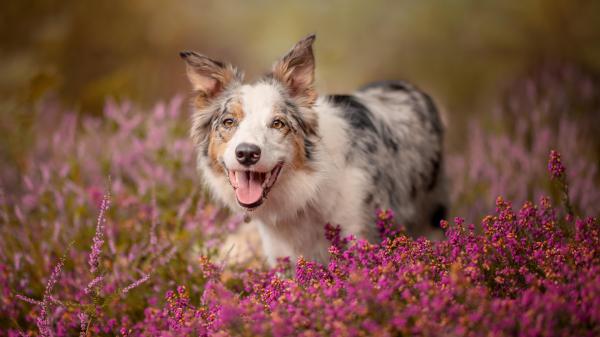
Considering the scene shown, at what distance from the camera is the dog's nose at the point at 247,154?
2635mm

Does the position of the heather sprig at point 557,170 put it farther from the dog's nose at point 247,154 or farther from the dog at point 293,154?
the dog's nose at point 247,154

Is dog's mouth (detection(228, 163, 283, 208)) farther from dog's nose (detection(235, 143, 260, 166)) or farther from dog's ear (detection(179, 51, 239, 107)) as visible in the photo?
dog's ear (detection(179, 51, 239, 107))

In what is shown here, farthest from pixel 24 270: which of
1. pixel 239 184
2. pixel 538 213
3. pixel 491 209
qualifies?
pixel 491 209

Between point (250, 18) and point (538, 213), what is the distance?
6225 millimetres

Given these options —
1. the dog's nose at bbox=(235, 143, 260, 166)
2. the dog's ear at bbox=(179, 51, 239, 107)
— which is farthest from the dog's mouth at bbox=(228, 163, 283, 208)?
the dog's ear at bbox=(179, 51, 239, 107)

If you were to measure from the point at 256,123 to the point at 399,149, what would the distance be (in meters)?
1.24

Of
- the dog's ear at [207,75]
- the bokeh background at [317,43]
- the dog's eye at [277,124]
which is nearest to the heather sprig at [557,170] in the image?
the dog's eye at [277,124]

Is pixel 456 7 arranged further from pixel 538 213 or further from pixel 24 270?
pixel 24 270

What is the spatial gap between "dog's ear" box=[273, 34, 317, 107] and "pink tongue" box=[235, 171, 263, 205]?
62 centimetres

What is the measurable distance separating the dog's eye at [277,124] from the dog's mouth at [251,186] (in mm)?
226

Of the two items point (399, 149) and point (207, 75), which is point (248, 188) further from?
point (399, 149)

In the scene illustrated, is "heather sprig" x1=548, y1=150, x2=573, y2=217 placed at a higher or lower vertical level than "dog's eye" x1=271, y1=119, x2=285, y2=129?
higher

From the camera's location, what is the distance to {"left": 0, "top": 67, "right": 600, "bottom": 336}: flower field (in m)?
1.80

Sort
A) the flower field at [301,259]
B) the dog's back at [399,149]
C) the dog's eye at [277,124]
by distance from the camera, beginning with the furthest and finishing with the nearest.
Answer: the dog's back at [399,149] → the dog's eye at [277,124] → the flower field at [301,259]
